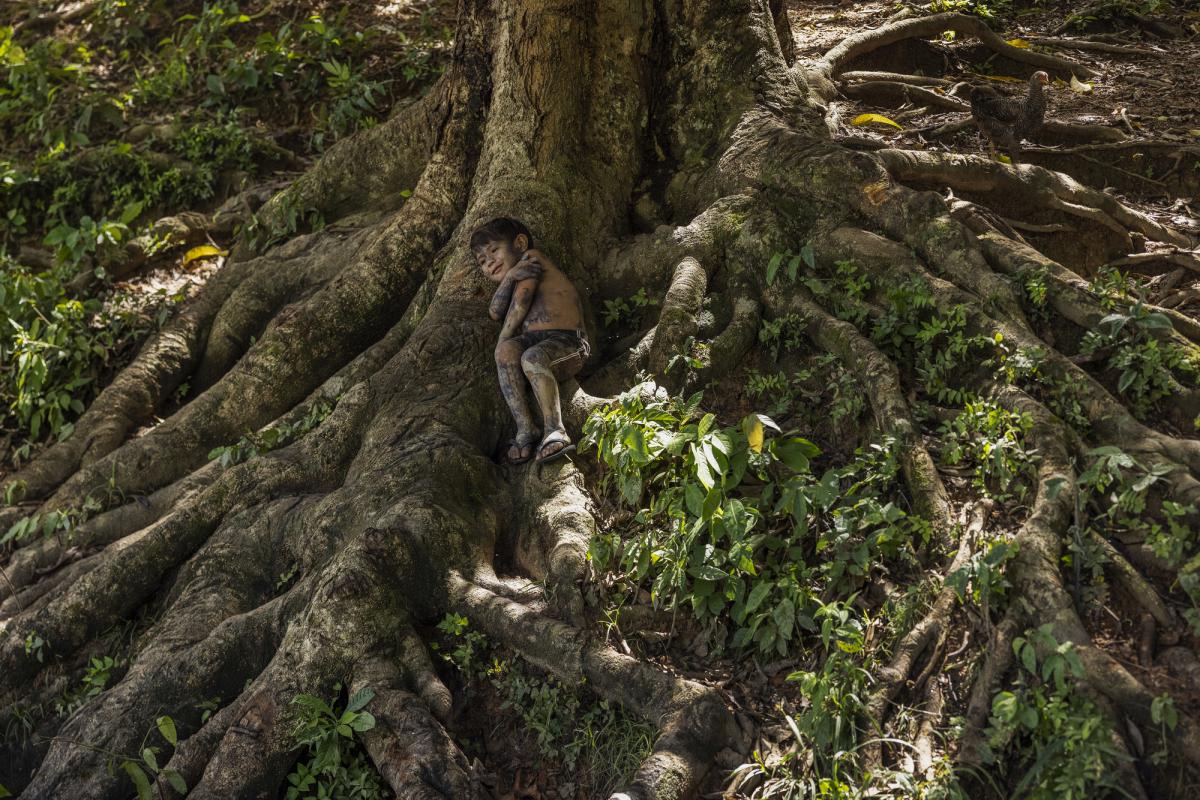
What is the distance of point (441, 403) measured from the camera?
18.8ft

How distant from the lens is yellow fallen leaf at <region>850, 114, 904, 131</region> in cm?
770

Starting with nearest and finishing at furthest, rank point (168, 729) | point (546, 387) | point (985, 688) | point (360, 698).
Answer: point (985, 688) < point (360, 698) < point (168, 729) < point (546, 387)

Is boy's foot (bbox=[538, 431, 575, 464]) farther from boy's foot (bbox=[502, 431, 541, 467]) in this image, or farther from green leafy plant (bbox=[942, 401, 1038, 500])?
green leafy plant (bbox=[942, 401, 1038, 500])

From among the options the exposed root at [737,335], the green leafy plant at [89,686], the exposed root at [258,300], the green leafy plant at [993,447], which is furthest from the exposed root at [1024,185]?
the green leafy plant at [89,686]

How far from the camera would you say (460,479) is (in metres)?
5.29

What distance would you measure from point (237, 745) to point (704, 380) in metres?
2.82

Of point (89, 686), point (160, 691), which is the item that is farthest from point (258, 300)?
point (160, 691)

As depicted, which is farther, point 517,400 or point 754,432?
point 517,400

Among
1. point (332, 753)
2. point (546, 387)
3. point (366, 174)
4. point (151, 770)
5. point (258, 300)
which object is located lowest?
point (151, 770)

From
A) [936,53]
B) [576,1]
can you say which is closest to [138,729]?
[576,1]

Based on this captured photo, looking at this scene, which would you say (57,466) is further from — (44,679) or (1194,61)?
(1194,61)

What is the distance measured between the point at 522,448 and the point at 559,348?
1.83 ft

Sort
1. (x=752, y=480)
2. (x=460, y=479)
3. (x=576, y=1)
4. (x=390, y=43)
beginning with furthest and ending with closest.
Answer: (x=390, y=43) → (x=576, y=1) → (x=460, y=479) → (x=752, y=480)

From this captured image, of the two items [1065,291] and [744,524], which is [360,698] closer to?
[744,524]
